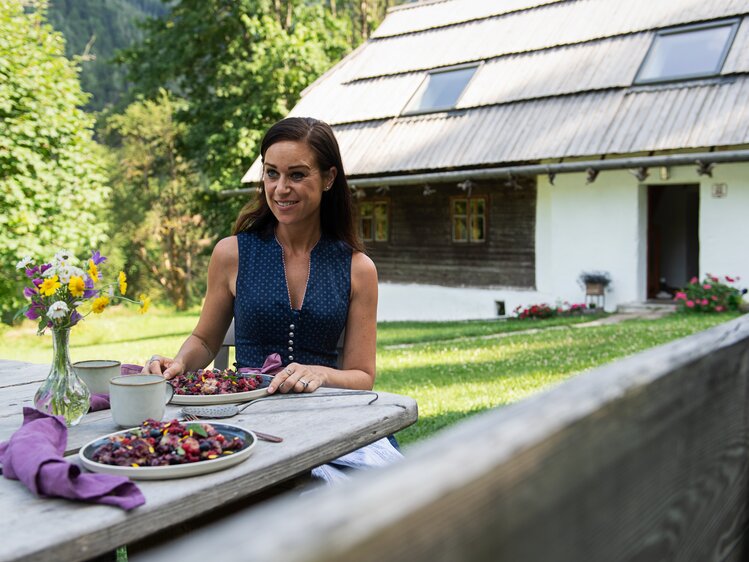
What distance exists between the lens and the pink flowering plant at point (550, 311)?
12.9 m

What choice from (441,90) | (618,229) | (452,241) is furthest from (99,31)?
(618,229)

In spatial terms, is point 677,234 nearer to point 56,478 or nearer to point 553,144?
point 553,144

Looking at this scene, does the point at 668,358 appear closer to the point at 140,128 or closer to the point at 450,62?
the point at 450,62

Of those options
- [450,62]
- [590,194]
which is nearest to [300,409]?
[590,194]

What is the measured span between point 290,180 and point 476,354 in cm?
600

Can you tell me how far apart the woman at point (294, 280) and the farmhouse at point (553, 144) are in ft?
31.3

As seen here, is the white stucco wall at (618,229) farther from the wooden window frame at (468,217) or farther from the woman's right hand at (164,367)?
the woman's right hand at (164,367)

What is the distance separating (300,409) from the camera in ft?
7.43

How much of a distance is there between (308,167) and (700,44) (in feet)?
38.4

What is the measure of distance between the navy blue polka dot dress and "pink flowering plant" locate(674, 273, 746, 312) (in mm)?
9401

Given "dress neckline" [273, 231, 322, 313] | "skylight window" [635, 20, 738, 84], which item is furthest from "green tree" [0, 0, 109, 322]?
"dress neckline" [273, 231, 322, 313]

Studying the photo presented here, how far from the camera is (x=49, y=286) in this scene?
2.01 m

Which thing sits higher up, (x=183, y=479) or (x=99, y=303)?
(x=99, y=303)

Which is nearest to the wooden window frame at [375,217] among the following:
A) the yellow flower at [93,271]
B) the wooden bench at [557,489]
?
the yellow flower at [93,271]
